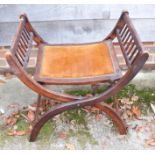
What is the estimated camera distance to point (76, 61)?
188cm

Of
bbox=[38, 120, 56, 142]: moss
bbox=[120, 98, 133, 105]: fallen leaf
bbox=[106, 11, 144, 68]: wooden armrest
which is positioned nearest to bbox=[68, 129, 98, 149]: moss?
bbox=[38, 120, 56, 142]: moss

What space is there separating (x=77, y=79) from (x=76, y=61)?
0.65 ft

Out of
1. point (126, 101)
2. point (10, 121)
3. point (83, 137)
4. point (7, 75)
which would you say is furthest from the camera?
point (7, 75)

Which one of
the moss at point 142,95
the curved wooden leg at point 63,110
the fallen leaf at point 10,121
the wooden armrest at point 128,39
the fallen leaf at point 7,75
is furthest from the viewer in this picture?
the fallen leaf at point 7,75

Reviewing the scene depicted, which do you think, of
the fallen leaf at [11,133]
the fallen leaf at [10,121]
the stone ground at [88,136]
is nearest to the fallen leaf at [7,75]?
the stone ground at [88,136]

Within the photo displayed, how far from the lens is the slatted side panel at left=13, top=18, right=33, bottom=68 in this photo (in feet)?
5.37

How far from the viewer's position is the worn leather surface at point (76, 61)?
1.78 meters

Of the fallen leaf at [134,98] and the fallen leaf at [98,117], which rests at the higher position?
the fallen leaf at [134,98]

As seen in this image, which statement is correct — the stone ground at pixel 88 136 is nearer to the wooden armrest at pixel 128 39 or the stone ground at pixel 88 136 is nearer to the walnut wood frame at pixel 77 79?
the walnut wood frame at pixel 77 79

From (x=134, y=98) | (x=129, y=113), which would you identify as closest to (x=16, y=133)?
(x=129, y=113)

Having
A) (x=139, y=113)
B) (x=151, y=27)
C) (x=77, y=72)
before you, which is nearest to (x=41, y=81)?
(x=77, y=72)

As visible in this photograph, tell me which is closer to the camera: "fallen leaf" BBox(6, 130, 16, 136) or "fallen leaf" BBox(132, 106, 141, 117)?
"fallen leaf" BBox(6, 130, 16, 136)

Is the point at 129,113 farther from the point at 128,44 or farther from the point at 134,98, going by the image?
the point at 128,44

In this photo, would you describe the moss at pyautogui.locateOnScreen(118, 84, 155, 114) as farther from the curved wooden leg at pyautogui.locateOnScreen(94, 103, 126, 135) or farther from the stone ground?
the curved wooden leg at pyautogui.locateOnScreen(94, 103, 126, 135)
